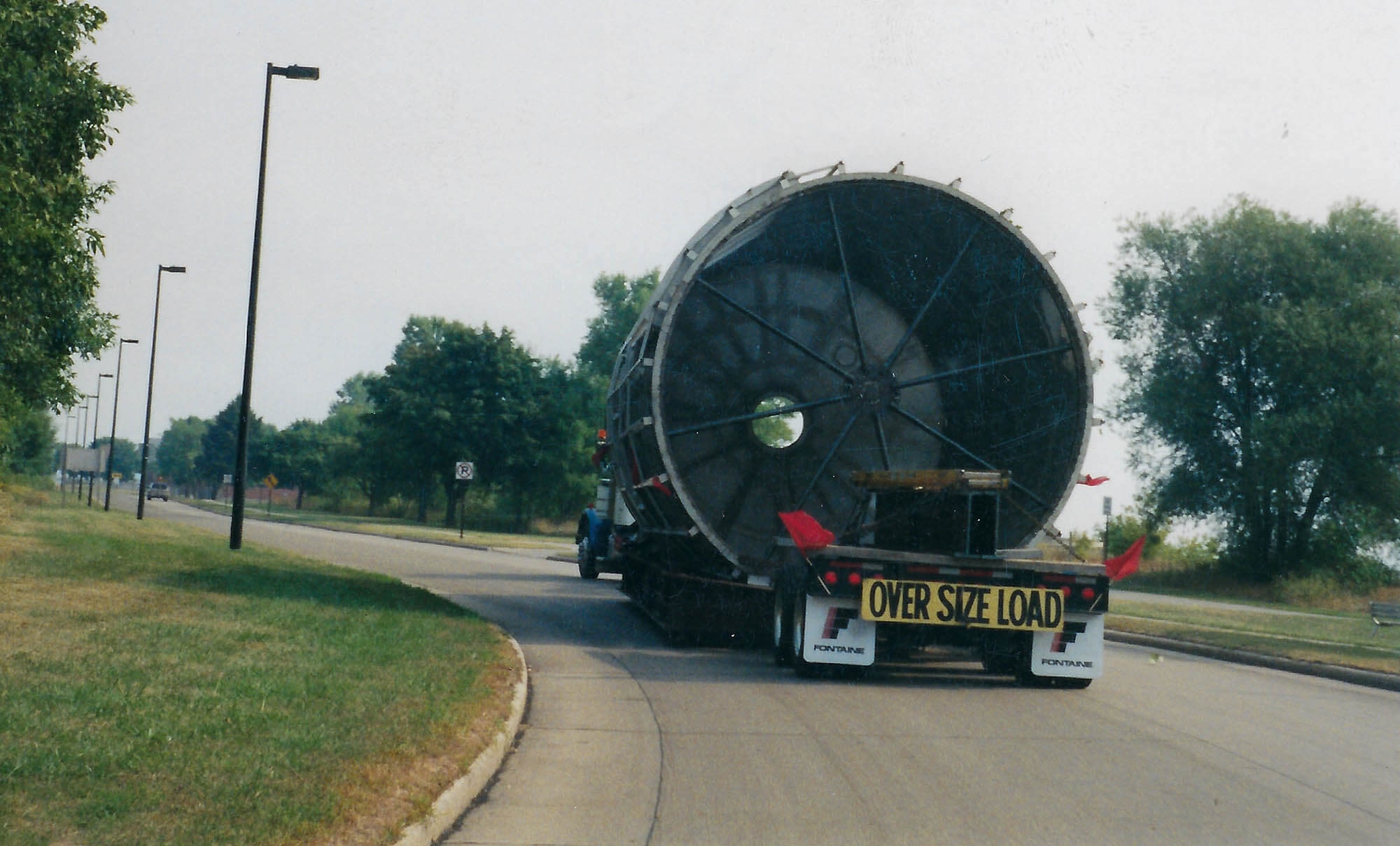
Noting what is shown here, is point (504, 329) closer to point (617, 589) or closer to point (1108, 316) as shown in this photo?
point (1108, 316)

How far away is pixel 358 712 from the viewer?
25.4 ft

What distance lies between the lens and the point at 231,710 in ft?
24.7

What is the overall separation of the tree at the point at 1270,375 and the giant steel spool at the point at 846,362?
89.2ft

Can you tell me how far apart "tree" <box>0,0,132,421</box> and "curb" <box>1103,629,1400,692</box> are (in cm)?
1665

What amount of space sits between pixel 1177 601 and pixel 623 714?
2582 centimetres

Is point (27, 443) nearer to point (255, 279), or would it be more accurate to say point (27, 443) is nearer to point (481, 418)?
point (481, 418)

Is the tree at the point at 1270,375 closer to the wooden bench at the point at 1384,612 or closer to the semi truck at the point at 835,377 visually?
the wooden bench at the point at 1384,612

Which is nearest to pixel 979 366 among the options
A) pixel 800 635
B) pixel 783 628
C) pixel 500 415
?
pixel 783 628

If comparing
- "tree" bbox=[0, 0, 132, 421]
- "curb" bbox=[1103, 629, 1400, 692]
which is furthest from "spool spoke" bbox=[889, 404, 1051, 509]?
"tree" bbox=[0, 0, 132, 421]

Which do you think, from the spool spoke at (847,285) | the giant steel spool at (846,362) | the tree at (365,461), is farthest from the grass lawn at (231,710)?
the tree at (365,461)

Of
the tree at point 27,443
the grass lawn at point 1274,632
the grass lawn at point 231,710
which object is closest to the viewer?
the grass lawn at point 231,710

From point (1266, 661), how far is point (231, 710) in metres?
12.8

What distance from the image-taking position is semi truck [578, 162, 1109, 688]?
526 inches

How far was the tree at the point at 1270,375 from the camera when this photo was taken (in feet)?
123
